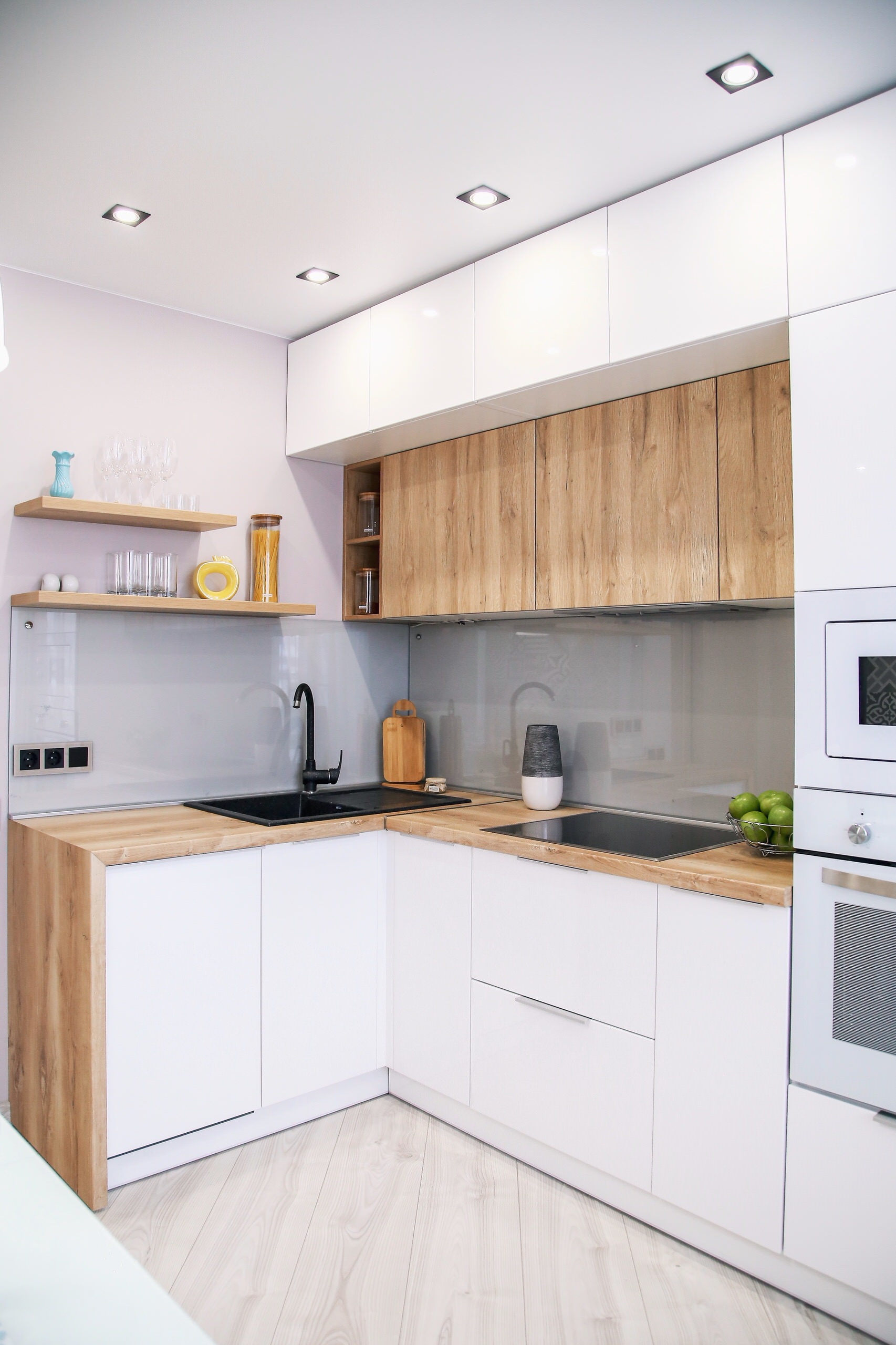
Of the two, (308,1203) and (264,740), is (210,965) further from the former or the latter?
(264,740)

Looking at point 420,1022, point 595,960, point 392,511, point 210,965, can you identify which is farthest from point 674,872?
point 392,511

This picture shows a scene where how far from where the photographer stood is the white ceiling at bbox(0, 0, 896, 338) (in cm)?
171

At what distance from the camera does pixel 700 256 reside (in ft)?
7.18

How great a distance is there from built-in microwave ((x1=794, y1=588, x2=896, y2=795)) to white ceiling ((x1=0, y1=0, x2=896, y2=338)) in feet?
3.45

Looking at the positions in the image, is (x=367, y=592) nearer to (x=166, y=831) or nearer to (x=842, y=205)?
(x=166, y=831)

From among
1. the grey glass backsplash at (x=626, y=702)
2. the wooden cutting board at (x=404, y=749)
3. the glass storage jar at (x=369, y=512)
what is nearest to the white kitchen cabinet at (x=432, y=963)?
the grey glass backsplash at (x=626, y=702)

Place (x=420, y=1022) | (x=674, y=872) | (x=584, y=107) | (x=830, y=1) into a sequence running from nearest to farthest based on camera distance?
1. (x=830, y=1)
2. (x=584, y=107)
3. (x=674, y=872)
4. (x=420, y=1022)

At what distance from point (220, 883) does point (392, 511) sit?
1.49 m

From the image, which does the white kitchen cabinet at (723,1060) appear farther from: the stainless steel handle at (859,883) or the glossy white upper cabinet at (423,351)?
the glossy white upper cabinet at (423,351)

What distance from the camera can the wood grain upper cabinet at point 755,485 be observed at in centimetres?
226

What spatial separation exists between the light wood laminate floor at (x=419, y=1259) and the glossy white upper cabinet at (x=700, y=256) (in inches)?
82.9

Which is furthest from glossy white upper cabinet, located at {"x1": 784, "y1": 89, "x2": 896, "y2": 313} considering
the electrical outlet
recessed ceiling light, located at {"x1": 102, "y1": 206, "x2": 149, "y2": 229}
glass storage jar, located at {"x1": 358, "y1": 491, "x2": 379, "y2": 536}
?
the electrical outlet

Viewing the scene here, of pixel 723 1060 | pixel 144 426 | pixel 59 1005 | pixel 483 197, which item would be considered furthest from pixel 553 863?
pixel 144 426

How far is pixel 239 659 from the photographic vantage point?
3354 mm
